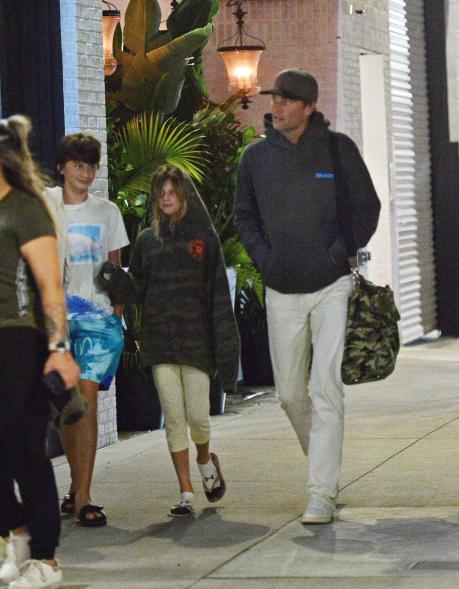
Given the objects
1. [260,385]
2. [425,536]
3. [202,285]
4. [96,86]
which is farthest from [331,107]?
[425,536]

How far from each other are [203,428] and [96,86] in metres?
3.02

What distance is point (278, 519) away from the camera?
7.61m

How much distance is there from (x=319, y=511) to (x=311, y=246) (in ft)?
3.97

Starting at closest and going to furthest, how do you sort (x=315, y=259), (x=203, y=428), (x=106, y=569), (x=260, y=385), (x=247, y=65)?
1. (x=106, y=569)
2. (x=315, y=259)
3. (x=203, y=428)
4. (x=260, y=385)
5. (x=247, y=65)

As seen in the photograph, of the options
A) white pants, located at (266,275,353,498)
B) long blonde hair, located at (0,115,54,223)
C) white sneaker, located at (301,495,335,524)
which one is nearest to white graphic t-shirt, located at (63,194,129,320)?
white pants, located at (266,275,353,498)

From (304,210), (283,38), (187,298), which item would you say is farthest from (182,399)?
(283,38)

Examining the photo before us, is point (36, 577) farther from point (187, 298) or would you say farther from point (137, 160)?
point (137, 160)

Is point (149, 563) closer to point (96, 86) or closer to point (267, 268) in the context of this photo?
point (267, 268)

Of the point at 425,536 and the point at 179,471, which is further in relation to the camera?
the point at 179,471

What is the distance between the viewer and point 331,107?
15.3 m

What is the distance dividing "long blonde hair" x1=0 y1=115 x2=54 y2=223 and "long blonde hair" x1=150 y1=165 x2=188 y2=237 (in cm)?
166

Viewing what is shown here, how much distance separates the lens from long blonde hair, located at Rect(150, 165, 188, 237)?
7.77 metres

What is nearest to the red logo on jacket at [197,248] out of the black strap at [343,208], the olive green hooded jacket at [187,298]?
the olive green hooded jacket at [187,298]

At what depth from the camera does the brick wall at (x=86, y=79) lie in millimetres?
9805
